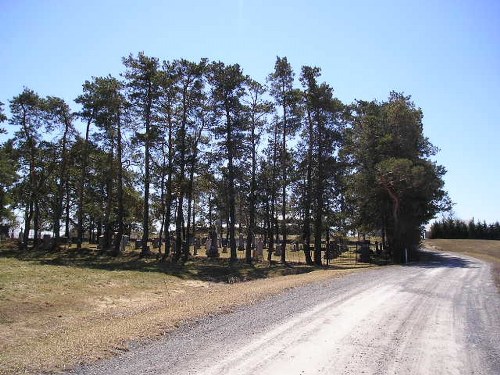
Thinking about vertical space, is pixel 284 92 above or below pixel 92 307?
above

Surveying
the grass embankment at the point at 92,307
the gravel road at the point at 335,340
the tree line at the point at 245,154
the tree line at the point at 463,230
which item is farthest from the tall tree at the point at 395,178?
the tree line at the point at 463,230

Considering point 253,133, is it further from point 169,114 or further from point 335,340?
point 335,340

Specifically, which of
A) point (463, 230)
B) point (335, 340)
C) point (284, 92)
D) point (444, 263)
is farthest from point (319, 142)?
point (463, 230)

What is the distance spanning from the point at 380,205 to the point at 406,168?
23.5 ft

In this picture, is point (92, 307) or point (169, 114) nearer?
point (92, 307)

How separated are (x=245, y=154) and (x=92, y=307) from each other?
68.2ft

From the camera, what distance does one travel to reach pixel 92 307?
15219mm

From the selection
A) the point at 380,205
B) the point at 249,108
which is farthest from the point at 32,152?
the point at 380,205

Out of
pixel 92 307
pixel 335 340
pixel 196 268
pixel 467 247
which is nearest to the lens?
pixel 335 340

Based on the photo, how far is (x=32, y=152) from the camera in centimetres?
4169

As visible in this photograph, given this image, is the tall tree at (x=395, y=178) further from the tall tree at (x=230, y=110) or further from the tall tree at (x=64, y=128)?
the tall tree at (x=64, y=128)

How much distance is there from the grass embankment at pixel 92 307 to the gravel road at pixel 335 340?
790 mm

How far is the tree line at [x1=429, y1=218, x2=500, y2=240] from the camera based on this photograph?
83.8 meters

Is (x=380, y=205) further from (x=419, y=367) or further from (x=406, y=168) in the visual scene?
(x=419, y=367)
